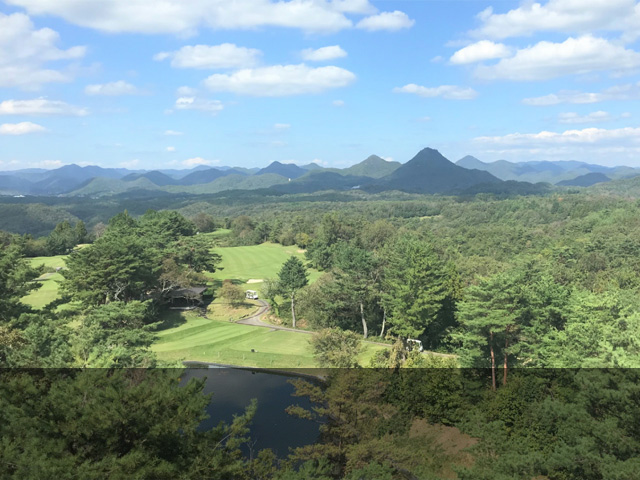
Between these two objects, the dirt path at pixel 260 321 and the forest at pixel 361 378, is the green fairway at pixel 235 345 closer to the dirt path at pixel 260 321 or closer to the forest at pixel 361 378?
the dirt path at pixel 260 321

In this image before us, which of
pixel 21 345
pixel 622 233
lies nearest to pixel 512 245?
pixel 622 233

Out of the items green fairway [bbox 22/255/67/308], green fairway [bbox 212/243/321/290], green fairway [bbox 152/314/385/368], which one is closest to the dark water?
green fairway [bbox 152/314/385/368]

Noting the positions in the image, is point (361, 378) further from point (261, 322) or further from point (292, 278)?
point (292, 278)

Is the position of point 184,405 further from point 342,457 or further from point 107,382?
point 342,457

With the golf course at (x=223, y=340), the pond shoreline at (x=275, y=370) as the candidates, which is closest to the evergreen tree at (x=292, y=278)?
the golf course at (x=223, y=340)

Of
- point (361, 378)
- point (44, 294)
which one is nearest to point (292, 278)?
point (44, 294)

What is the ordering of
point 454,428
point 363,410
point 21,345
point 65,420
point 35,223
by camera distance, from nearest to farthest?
point 65,420
point 363,410
point 21,345
point 454,428
point 35,223
